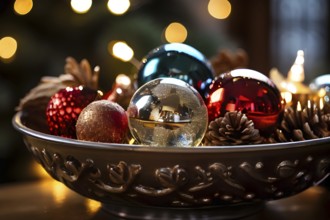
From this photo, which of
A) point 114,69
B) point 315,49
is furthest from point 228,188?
point 315,49

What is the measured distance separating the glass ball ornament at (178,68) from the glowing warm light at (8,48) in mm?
595

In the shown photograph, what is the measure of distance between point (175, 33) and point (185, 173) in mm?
908

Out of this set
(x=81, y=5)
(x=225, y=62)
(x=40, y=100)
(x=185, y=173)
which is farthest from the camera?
(x=81, y=5)

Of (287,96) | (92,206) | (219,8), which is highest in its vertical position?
(219,8)

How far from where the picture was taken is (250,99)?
569 millimetres

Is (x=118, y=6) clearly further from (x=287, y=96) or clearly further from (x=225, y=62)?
(x=287, y=96)

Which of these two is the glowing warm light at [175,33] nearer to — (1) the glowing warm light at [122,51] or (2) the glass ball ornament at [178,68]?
(1) the glowing warm light at [122,51]

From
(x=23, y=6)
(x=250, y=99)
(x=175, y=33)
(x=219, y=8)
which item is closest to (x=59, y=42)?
(x=23, y=6)

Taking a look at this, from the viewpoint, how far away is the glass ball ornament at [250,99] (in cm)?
57

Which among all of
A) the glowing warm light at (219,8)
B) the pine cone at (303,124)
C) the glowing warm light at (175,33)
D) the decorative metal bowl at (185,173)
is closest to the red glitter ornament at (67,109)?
the decorative metal bowl at (185,173)

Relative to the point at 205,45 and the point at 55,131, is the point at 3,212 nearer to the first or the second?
the point at 55,131

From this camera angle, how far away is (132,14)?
129 cm

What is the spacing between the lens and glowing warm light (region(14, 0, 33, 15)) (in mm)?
1184

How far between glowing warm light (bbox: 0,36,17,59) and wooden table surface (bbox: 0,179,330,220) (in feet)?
1.73
